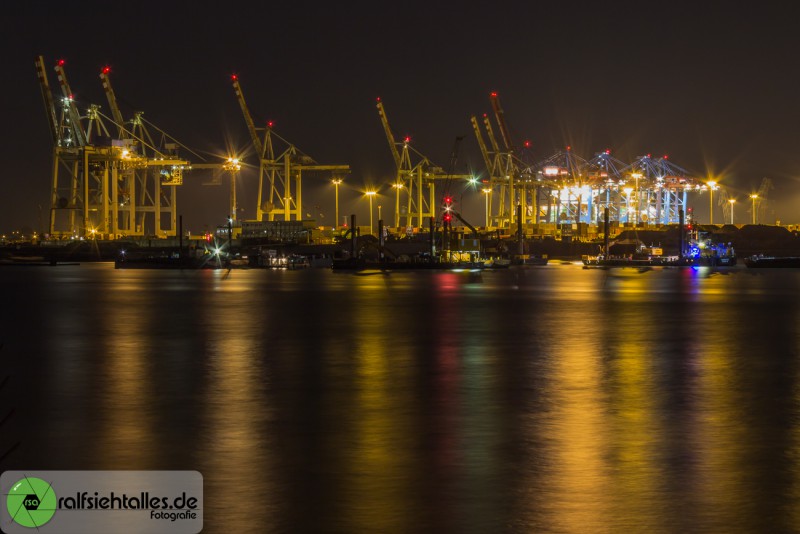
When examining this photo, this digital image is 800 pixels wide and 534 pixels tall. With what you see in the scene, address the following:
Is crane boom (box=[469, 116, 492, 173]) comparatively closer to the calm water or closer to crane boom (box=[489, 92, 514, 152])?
crane boom (box=[489, 92, 514, 152])

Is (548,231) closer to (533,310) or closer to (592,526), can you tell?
(533,310)

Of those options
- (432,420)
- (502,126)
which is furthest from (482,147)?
(432,420)

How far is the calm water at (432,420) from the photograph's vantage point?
7523 mm

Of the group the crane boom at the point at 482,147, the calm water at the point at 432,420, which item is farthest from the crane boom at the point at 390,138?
the calm water at the point at 432,420

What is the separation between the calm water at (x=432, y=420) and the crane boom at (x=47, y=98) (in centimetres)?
8698

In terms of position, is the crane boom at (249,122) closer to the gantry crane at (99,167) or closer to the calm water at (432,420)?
the gantry crane at (99,167)

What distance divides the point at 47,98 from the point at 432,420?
105 m

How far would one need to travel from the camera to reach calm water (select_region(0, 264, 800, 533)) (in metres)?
7.52

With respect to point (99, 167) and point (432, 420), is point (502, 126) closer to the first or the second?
point (99, 167)

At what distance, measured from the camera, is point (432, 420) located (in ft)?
37.0

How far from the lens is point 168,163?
111875 mm

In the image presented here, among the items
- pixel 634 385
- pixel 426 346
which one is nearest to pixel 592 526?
pixel 634 385

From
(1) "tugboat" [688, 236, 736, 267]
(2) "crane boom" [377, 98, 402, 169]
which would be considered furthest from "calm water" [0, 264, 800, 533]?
(2) "crane boom" [377, 98, 402, 169]

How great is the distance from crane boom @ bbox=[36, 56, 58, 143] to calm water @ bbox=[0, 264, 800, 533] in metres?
87.0
